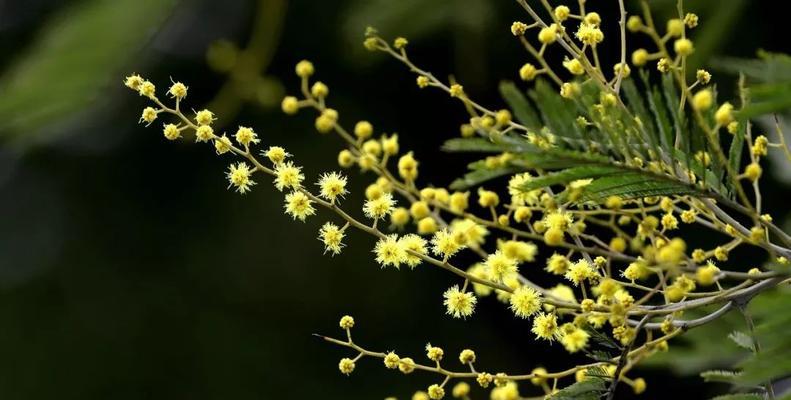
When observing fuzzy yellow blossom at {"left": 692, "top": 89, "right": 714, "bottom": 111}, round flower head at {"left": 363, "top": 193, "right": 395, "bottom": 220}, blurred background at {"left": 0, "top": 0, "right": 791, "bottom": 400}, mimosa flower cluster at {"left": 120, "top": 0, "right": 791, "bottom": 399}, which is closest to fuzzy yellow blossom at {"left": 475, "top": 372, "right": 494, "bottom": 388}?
mimosa flower cluster at {"left": 120, "top": 0, "right": 791, "bottom": 399}

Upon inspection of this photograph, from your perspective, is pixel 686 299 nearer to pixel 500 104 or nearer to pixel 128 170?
pixel 500 104

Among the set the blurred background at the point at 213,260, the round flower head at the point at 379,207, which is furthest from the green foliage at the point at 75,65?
the blurred background at the point at 213,260

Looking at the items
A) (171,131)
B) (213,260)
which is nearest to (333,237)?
(171,131)

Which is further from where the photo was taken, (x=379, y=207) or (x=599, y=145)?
(x=379, y=207)

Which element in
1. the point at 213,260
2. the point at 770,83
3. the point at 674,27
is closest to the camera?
the point at 770,83

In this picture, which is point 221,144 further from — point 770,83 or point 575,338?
point 770,83

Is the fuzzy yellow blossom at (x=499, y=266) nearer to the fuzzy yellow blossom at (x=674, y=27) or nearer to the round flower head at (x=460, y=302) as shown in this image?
the round flower head at (x=460, y=302)

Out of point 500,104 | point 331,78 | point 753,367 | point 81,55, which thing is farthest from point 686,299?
point 331,78
